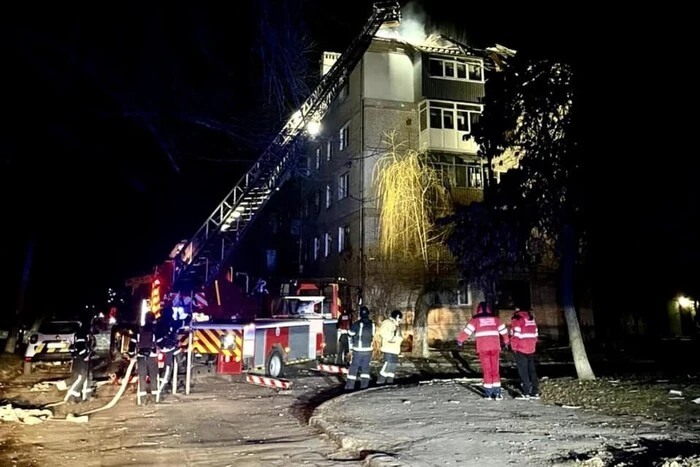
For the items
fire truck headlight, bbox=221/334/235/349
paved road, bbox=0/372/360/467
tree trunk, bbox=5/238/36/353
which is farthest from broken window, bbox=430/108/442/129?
paved road, bbox=0/372/360/467

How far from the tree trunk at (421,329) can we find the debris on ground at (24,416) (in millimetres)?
14722

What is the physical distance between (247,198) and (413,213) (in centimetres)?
803

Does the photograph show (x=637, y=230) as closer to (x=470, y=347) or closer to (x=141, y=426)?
(x=141, y=426)

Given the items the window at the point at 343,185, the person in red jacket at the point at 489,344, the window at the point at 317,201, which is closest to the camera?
the person in red jacket at the point at 489,344

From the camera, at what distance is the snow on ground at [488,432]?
6535 mm

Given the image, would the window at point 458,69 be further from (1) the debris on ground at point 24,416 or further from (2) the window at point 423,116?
(1) the debris on ground at point 24,416

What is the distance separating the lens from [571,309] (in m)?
13.0

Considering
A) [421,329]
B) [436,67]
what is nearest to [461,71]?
[436,67]

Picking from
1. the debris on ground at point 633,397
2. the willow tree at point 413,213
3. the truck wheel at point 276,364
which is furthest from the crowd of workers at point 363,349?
the willow tree at point 413,213

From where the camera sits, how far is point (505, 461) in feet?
20.8

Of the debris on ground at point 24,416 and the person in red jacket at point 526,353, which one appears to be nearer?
the debris on ground at point 24,416

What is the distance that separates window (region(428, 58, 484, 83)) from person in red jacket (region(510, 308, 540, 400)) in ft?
71.1

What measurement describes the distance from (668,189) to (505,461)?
7.18 metres

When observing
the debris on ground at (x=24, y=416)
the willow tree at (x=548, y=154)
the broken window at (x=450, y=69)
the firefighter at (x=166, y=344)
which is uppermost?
the broken window at (x=450, y=69)
